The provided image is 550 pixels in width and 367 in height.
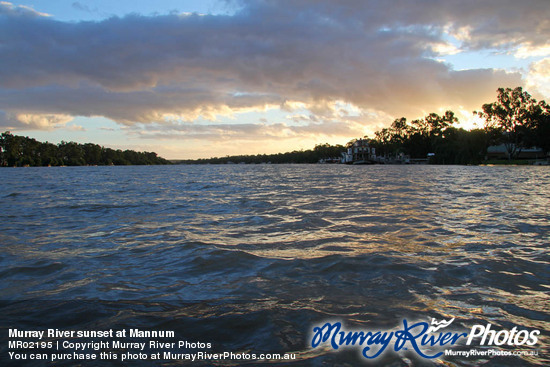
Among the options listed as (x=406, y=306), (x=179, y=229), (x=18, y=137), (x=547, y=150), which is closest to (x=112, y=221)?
(x=179, y=229)

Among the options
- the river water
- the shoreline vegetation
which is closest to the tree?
the shoreline vegetation

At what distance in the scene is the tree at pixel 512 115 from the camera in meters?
94.4

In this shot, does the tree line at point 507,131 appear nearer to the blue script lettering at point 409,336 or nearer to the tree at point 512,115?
the tree at point 512,115

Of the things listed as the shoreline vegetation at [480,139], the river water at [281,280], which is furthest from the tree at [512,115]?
the river water at [281,280]

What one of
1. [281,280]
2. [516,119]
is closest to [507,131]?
[516,119]

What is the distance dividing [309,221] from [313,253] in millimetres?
3944

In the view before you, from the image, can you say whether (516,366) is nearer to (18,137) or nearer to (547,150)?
(547,150)

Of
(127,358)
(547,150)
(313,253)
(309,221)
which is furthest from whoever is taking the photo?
(547,150)

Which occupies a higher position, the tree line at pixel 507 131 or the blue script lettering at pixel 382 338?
the tree line at pixel 507 131

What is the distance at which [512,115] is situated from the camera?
9762 cm

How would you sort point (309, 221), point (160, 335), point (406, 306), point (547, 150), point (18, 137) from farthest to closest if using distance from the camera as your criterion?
point (18, 137) → point (547, 150) → point (309, 221) → point (406, 306) → point (160, 335)

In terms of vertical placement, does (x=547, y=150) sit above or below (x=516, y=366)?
above

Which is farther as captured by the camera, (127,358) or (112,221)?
(112,221)

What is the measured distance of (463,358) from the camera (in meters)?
3.15
